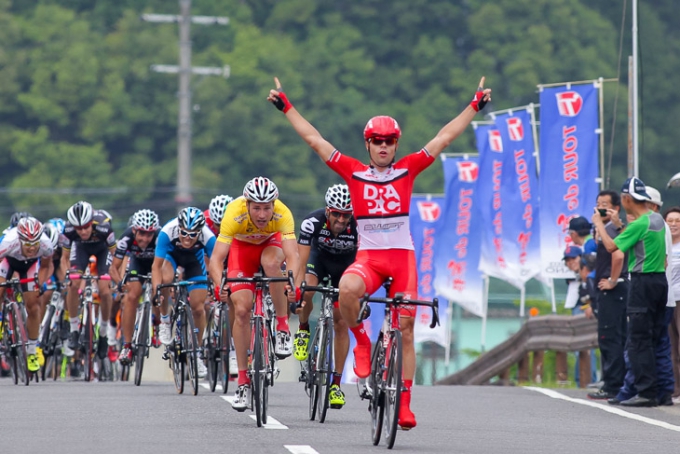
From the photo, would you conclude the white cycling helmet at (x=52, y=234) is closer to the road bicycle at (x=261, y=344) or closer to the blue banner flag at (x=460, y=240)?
the road bicycle at (x=261, y=344)

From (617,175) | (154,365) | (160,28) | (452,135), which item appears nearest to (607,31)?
(617,175)

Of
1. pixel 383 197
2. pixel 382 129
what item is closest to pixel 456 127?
pixel 382 129

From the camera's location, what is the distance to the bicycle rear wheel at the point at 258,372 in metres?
14.2

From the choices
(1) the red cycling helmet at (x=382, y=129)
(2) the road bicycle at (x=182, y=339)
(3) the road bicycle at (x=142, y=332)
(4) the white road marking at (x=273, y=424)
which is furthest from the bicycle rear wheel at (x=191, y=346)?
(1) the red cycling helmet at (x=382, y=129)

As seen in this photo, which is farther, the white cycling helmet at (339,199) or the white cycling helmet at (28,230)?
the white cycling helmet at (28,230)

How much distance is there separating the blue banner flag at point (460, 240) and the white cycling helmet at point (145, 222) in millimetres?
14941

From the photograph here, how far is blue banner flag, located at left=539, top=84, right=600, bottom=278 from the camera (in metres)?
27.9

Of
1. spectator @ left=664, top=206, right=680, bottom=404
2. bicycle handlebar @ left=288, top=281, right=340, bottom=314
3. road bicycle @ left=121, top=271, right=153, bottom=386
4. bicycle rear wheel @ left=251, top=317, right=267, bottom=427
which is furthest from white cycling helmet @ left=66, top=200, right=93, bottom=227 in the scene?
bicycle rear wheel @ left=251, top=317, right=267, bottom=427

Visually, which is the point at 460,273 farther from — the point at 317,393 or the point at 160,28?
the point at 160,28

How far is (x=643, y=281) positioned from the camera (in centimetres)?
1777

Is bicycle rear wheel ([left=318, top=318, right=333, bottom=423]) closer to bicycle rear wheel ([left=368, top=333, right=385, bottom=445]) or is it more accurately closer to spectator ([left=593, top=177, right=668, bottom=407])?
bicycle rear wheel ([left=368, top=333, right=385, bottom=445])

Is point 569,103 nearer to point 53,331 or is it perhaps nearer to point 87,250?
point 87,250

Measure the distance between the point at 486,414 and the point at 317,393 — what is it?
6.84ft

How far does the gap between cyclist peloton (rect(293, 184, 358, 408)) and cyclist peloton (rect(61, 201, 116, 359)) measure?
6672 millimetres
